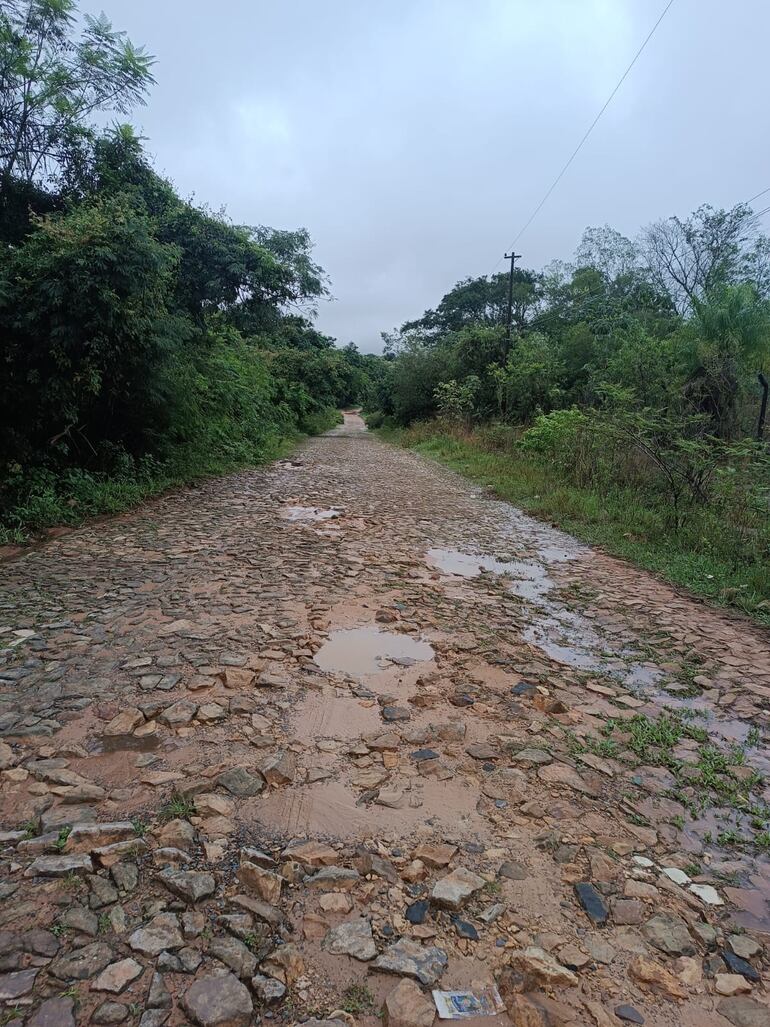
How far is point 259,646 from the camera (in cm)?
390

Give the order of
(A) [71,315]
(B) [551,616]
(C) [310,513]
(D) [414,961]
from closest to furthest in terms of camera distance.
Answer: (D) [414,961] → (B) [551,616] → (A) [71,315] → (C) [310,513]

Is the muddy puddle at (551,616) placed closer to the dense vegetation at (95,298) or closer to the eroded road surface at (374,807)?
the eroded road surface at (374,807)

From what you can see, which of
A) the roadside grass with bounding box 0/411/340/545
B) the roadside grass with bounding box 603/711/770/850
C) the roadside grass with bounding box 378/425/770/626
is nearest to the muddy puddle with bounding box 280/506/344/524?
the roadside grass with bounding box 0/411/340/545

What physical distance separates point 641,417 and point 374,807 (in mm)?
8083

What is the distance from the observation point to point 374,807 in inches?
96.0

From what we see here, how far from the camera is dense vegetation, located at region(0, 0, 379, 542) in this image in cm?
709

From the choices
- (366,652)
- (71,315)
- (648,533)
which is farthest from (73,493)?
(648,533)

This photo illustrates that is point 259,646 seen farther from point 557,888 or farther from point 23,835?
point 557,888

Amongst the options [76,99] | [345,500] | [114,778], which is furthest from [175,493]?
[114,778]

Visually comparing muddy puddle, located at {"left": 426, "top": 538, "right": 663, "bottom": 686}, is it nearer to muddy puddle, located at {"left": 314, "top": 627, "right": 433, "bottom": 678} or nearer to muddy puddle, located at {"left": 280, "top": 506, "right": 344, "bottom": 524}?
muddy puddle, located at {"left": 314, "top": 627, "right": 433, "bottom": 678}

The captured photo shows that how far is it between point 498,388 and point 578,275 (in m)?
15.5

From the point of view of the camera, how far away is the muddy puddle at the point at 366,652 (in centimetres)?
372

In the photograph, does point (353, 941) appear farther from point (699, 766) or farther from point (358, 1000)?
point (699, 766)

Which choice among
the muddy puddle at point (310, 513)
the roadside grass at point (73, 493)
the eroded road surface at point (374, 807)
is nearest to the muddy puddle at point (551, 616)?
the eroded road surface at point (374, 807)
